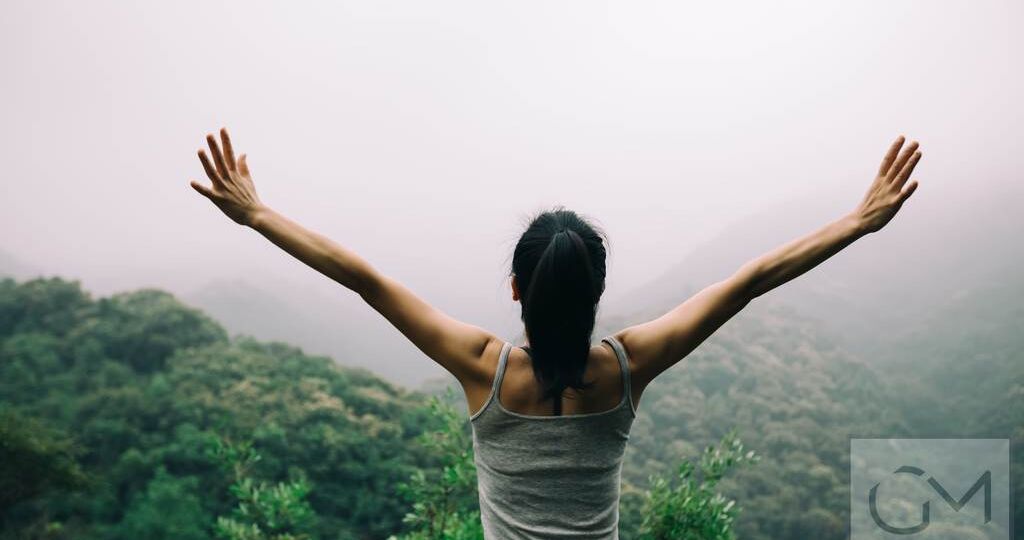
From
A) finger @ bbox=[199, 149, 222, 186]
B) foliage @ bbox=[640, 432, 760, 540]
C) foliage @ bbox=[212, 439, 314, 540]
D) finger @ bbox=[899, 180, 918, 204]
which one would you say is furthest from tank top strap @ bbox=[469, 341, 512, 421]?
foliage @ bbox=[640, 432, 760, 540]

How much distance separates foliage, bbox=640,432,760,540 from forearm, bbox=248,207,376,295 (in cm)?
257

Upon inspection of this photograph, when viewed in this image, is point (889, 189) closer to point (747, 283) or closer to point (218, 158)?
point (747, 283)

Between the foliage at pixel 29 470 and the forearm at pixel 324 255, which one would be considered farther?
the foliage at pixel 29 470

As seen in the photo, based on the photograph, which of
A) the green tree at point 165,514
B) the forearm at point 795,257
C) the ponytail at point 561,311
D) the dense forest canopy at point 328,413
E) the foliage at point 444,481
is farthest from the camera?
the dense forest canopy at point 328,413

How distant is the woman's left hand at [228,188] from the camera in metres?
1.05

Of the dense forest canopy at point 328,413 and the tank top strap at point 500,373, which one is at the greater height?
the dense forest canopy at point 328,413

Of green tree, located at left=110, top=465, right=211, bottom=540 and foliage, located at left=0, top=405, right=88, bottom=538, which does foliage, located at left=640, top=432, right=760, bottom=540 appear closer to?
green tree, located at left=110, top=465, right=211, bottom=540

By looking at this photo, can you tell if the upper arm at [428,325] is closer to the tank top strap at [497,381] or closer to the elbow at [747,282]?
the tank top strap at [497,381]

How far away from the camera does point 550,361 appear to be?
3.15 feet

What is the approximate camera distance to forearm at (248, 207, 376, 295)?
980 millimetres

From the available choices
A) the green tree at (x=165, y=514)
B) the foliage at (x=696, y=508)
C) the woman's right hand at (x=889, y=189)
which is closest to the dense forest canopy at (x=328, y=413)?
the green tree at (x=165, y=514)

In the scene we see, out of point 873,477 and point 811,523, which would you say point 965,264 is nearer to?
point 873,477

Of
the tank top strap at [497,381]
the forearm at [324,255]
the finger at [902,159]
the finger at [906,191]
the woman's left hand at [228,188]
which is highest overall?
the finger at [902,159]

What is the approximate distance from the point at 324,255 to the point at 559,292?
0.33 m
